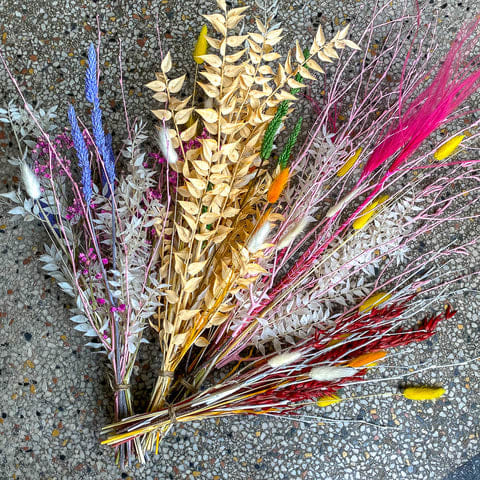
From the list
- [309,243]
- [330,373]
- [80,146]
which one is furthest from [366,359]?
[80,146]

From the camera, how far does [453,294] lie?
998 mm

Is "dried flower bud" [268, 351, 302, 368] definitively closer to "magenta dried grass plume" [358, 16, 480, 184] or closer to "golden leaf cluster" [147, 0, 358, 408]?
"golden leaf cluster" [147, 0, 358, 408]

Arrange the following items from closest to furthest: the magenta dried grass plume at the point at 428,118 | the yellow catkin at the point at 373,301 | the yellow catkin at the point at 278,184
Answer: the yellow catkin at the point at 278,184 → the magenta dried grass plume at the point at 428,118 → the yellow catkin at the point at 373,301

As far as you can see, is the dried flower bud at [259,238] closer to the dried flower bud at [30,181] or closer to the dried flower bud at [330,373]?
the dried flower bud at [330,373]

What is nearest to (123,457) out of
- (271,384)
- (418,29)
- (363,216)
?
(271,384)

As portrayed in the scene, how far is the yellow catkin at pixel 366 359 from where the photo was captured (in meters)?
0.85

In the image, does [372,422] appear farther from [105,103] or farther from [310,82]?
[105,103]

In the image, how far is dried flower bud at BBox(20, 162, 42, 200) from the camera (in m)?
0.82

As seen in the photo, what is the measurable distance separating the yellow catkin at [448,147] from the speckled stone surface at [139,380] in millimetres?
186

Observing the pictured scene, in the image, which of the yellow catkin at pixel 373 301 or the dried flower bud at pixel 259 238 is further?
the yellow catkin at pixel 373 301

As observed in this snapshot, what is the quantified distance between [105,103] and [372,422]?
0.86 meters

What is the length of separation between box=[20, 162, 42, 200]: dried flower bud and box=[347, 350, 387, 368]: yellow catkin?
646 millimetres

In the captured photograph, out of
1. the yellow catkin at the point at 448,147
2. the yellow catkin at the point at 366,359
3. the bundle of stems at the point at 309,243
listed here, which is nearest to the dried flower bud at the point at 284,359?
the bundle of stems at the point at 309,243

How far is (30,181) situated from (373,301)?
68 centimetres
